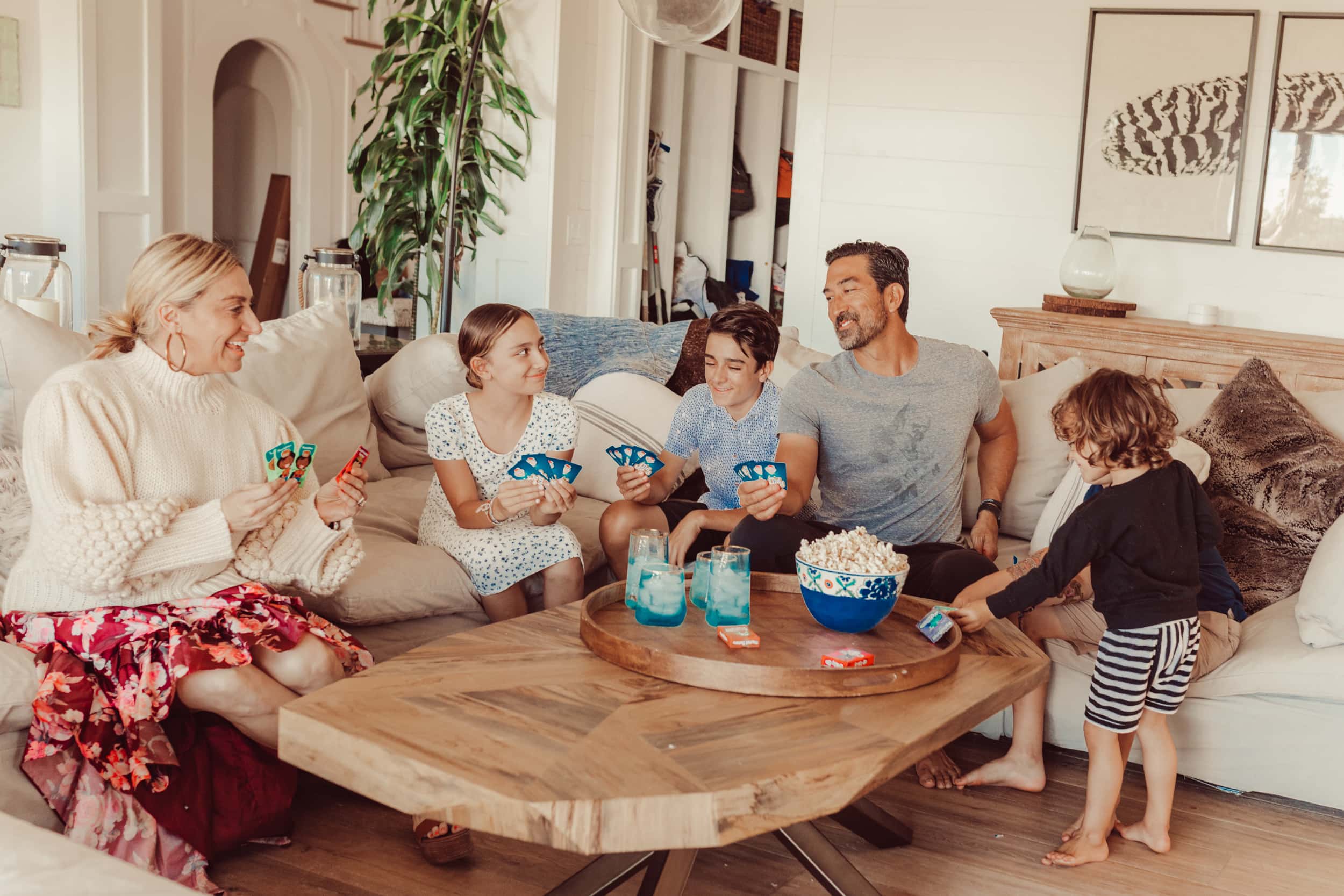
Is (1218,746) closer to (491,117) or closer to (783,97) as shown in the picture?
(491,117)

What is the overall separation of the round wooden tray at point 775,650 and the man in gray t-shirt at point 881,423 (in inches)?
24.4

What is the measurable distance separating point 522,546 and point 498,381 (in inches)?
15.3

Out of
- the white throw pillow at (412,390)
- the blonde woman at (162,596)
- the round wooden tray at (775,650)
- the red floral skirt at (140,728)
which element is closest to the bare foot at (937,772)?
the round wooden tray at (775,650)

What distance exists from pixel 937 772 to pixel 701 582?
859mm

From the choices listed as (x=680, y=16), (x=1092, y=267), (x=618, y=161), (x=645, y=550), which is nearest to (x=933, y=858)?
(x=645, y=550)

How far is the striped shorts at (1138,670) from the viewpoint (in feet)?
7.43

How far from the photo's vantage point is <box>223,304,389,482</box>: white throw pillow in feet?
9.25

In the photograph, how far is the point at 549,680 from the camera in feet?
5.46

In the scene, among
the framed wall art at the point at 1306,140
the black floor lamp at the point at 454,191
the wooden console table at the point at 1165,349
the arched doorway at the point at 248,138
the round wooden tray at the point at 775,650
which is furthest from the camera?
the arched doorway at the point at 248,138

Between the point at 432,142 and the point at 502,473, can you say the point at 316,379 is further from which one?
the point at 432,142

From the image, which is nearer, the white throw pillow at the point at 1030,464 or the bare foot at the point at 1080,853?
the bare foot at the point at 1080,853

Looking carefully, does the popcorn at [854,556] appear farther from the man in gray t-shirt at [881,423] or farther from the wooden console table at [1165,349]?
the wooden console table at [1165,349]

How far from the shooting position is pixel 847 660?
174 cm

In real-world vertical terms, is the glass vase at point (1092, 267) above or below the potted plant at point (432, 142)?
below
